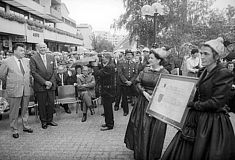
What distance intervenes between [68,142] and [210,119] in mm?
2929

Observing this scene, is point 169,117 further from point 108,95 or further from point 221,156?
point 108,95

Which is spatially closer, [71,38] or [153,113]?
[153,113]

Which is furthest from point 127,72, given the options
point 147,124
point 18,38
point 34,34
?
point 34,34

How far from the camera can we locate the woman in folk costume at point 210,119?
236 cm

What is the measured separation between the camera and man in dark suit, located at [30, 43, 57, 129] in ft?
17.7

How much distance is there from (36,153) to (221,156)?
299cm

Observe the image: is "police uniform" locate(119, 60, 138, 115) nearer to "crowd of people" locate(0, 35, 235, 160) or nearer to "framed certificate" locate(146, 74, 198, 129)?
"crowd of people" locate(0, 35, 235, 160)

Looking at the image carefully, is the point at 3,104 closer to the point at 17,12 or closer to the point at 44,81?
the point at 44,81

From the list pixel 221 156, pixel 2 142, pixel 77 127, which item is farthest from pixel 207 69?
pixel 2 142

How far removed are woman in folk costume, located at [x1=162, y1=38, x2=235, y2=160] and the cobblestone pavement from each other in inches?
57.2

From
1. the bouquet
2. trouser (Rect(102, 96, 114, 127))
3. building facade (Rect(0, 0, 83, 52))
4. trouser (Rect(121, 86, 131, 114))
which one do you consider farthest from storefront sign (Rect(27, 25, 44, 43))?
trouser (Rect(102, 96, 114, 127))

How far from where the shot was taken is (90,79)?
22.2 ft

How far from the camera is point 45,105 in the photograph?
5637 millimetres

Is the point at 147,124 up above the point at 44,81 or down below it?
below
